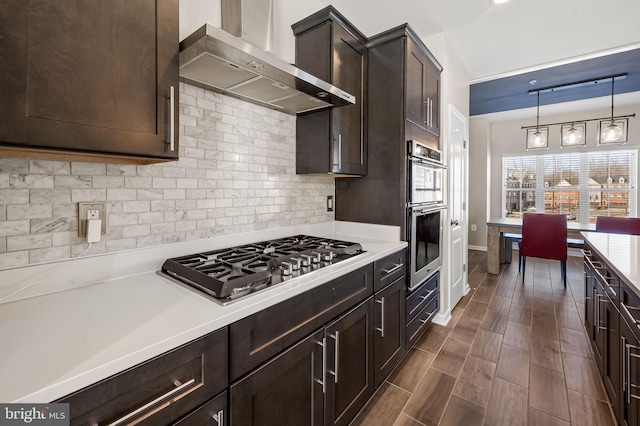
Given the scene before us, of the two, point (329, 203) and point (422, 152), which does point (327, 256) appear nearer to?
point (329, 203)

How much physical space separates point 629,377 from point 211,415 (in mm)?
1817

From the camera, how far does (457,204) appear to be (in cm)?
313

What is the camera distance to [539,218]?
406 cm

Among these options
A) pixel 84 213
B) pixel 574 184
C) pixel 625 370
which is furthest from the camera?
pixel 574 184

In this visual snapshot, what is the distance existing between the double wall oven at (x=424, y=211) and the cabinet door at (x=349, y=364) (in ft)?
2.20

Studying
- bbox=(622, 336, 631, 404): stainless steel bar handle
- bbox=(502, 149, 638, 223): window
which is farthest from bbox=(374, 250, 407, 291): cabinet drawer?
bbox=(502, 149, 638, 223): window

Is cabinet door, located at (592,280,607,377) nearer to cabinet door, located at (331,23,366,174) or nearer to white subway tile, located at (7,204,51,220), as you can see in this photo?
cabinet door, located at (331,23,366,174)

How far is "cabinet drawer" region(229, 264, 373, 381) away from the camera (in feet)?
3.01

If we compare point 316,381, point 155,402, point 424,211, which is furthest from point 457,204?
point 155,402

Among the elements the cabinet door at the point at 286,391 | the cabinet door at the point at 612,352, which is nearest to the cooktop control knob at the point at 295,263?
the cabinet door at the point at 286,391

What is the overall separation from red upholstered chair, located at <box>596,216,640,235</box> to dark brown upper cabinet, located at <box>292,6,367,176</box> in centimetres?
352

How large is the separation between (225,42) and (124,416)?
120cm

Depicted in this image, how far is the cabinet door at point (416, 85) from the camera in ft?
6.97

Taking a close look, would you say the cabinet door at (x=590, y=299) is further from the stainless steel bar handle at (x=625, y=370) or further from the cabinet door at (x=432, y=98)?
the cabinet door at (x=432, y=98)
